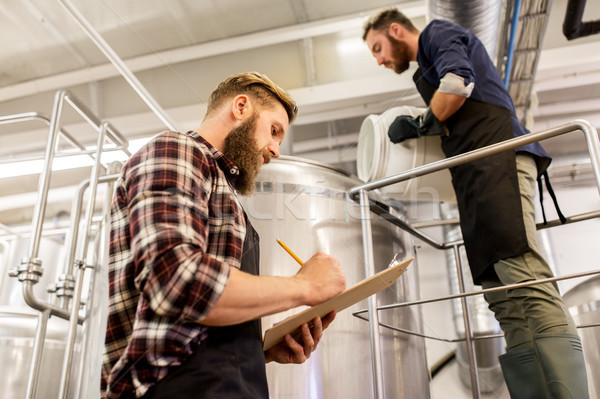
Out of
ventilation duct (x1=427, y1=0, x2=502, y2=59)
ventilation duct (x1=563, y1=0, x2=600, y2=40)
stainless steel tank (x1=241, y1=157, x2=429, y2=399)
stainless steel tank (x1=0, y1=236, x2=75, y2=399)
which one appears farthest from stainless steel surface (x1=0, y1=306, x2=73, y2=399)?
ventilation duct (x1=563, y1=0, x2=600, y2=40)

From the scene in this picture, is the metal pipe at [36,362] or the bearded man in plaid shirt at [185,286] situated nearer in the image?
the bearded man in plaid shirt at [185,286]

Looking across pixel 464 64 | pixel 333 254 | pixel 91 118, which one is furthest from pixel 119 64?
pixel 464 64

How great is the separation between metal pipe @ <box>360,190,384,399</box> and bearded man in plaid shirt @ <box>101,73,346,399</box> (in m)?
0.38

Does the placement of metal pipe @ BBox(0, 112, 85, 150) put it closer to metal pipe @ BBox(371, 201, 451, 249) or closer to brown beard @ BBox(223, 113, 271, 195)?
brown beard @ BBox(223, 113, 271, 195)

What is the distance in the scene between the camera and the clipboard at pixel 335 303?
61 cm

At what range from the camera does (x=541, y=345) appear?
875 mm

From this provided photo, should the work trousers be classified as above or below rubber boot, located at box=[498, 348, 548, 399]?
above

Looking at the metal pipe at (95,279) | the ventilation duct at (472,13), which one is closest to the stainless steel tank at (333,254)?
the metal pipe at (95,279)

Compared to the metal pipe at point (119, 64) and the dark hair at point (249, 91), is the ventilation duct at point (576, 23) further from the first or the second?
the metal pipe at point (119, 64)

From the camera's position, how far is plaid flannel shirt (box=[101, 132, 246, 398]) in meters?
0.50

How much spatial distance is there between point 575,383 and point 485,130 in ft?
1.72

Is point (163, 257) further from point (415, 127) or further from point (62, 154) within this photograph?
point (415, 127)

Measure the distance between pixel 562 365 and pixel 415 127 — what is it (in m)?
0.62

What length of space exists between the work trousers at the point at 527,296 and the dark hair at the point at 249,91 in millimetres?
515
